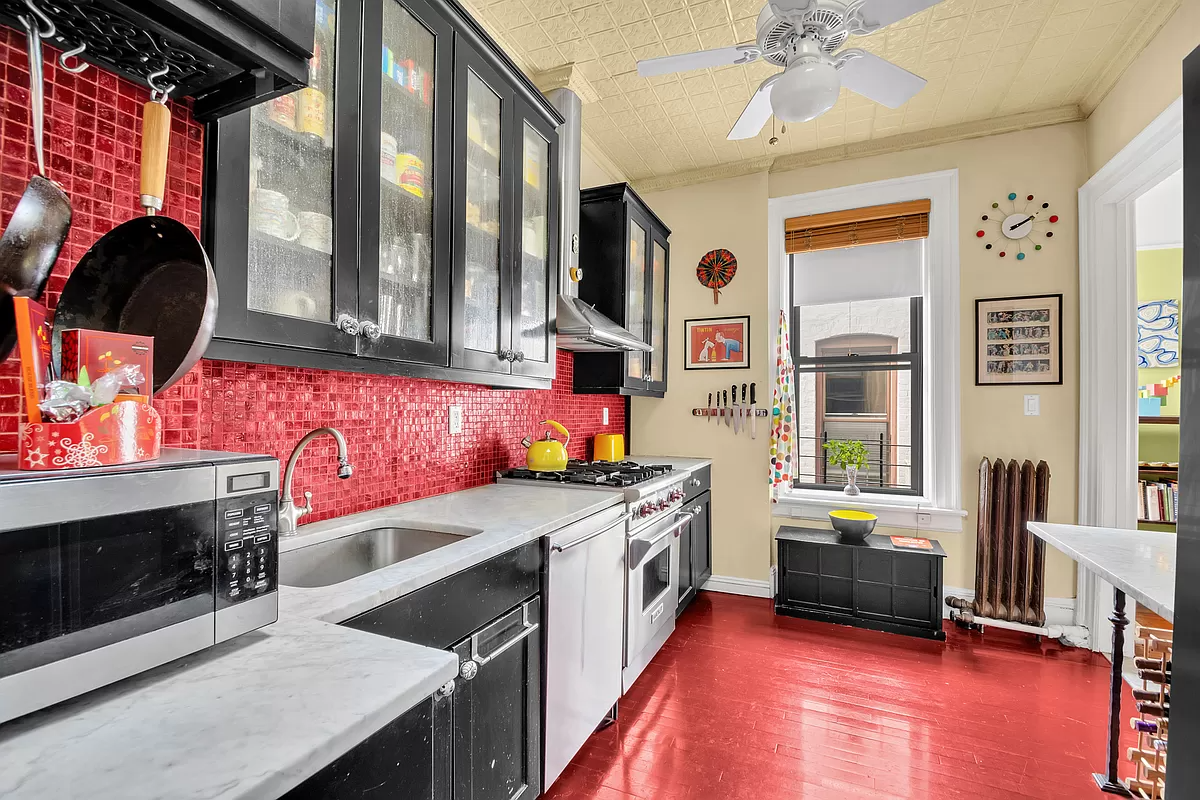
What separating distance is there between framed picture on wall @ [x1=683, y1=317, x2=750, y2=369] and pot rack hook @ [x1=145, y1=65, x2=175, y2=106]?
3175 millimetres

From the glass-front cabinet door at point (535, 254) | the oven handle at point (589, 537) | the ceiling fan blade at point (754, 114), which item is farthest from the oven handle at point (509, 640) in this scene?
the ceiling fan blade at point (754, 114)

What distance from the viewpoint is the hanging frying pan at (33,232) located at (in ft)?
2.54

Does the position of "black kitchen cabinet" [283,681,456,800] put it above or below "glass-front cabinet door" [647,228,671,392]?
below

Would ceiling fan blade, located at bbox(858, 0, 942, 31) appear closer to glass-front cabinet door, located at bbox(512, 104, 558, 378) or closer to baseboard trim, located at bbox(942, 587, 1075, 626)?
glass-front cabinet door, located at bbox(512, 104, 558, 378)

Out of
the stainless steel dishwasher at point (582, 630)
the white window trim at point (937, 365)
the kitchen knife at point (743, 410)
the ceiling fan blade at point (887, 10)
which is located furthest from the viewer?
the kitchen knife at point (743, 410)

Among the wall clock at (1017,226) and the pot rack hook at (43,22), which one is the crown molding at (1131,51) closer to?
the wall clock at (1017,226)

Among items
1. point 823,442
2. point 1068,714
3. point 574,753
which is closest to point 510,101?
point 574,753

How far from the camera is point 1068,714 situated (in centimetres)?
221

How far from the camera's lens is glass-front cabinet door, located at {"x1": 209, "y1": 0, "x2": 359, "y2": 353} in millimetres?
1103

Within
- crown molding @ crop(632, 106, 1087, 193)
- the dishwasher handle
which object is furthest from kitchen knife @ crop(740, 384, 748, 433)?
the dishwasher handle

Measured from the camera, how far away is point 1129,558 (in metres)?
1.54

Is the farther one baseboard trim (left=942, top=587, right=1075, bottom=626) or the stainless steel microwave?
baseboard trim (left=942, top=587, right=1075, bottom=626)

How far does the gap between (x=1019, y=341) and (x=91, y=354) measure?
392cm

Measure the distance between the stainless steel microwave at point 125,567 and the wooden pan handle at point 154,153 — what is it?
44 centimetres
